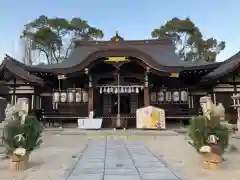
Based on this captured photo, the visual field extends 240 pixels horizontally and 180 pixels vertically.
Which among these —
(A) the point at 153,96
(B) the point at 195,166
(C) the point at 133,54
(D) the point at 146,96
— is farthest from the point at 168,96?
(B) the point at 195,166

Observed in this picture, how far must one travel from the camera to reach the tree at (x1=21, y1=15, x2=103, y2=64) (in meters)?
26.5

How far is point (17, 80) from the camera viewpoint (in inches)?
582

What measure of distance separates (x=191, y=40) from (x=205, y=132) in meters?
24.3

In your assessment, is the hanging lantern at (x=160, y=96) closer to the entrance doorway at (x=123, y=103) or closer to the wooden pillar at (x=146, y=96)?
the wooden pillar at (x=146, y=96)

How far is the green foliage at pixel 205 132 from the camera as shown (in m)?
4.48

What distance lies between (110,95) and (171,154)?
834 centimetres

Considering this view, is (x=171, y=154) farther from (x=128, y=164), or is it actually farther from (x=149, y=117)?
(x=149, y=117)

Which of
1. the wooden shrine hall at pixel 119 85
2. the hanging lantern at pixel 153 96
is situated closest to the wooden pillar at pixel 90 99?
the wooden shrine hall at pixel 119 85

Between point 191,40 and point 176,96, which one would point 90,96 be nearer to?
point 176,96

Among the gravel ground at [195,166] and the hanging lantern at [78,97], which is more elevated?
the hanging lantern at [78,97]

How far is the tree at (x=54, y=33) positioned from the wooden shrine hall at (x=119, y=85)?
1226cm

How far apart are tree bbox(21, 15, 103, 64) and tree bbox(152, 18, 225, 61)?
823 cm

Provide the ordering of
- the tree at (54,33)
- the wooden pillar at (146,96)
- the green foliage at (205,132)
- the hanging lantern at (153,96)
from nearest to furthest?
the green foliage at (205,132)
the wooden pillar at (146,96)
the hanging lantern at (153,96)
the tree at (54,33)

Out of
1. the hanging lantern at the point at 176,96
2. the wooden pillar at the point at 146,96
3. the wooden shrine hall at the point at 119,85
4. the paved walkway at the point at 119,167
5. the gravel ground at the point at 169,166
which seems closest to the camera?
the paved walkway at the point at 119,167
